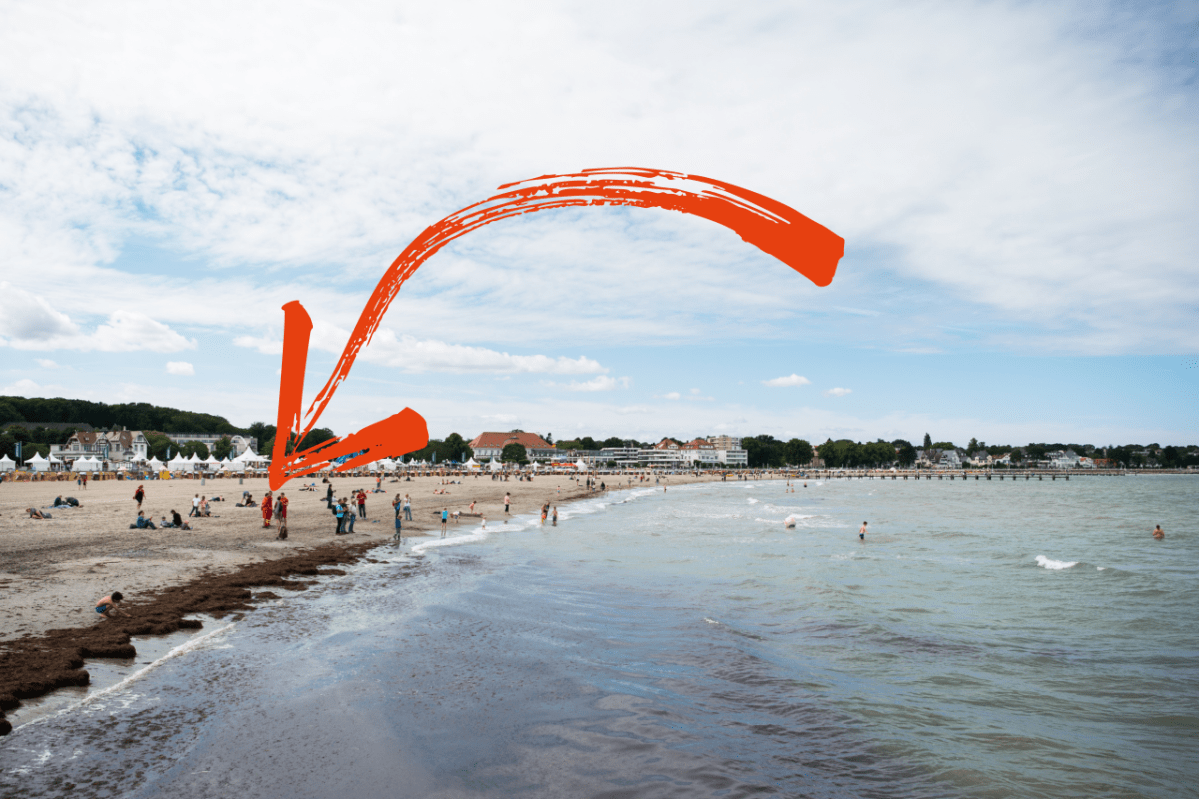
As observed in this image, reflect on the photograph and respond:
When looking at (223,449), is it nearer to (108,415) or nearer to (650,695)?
(108,415)

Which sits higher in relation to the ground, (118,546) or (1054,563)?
(118,546)

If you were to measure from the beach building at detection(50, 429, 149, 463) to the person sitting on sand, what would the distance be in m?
149

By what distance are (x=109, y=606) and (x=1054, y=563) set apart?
110 ft

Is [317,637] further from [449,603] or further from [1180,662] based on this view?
[1180,662]

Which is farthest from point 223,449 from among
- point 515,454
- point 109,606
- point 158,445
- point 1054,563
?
point 1054,563

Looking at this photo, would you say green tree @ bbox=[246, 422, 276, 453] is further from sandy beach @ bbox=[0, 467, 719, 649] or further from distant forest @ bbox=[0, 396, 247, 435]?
sandy beach @ bbox=[0, 467, 719, 649]

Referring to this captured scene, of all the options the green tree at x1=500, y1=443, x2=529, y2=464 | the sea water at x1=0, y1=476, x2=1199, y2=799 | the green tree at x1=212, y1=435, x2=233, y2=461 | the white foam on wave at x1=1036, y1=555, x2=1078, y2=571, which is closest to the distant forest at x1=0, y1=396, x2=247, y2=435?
Result: the green tree at x1=212, y1=435, x2=233, y2=461

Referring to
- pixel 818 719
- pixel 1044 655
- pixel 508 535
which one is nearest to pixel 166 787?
pixel 818 719

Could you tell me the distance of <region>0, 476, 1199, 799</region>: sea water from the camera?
316 inches

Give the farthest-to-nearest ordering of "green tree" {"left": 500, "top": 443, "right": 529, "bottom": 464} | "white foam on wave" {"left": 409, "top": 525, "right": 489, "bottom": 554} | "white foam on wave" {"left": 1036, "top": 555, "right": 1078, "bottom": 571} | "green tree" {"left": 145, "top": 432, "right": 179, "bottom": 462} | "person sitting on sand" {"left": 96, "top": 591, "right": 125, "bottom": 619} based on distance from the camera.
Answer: "green tree" {"left": 500, "top": 443, "right": 529, "bottom": 464}
"green tree" {"left": 145, "top": 432, "right": 179, "bottom": 462}
"white foam on wave" {"left": 409, "top": 525, "right": 489, "bottom": 554}
"white foam on wave" {"left": 1036, "top": 555, "right": 1078, "bottom": 571}
"person sitting on sand" {"left": 96, "top": 591, "right": 125, "bottom": 619}

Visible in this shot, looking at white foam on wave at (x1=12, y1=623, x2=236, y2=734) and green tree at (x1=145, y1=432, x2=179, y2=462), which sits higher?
green tree at (x1=145, y1=432, x2=179, y2=462)

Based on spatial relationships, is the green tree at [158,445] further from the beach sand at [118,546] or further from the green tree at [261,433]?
the beach sand at [118,546]

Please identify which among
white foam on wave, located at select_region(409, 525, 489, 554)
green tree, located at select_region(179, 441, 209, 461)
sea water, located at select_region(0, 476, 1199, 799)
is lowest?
white foam on wave, located at select_region(409, 525, 489, 554)

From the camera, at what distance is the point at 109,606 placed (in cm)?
1358
